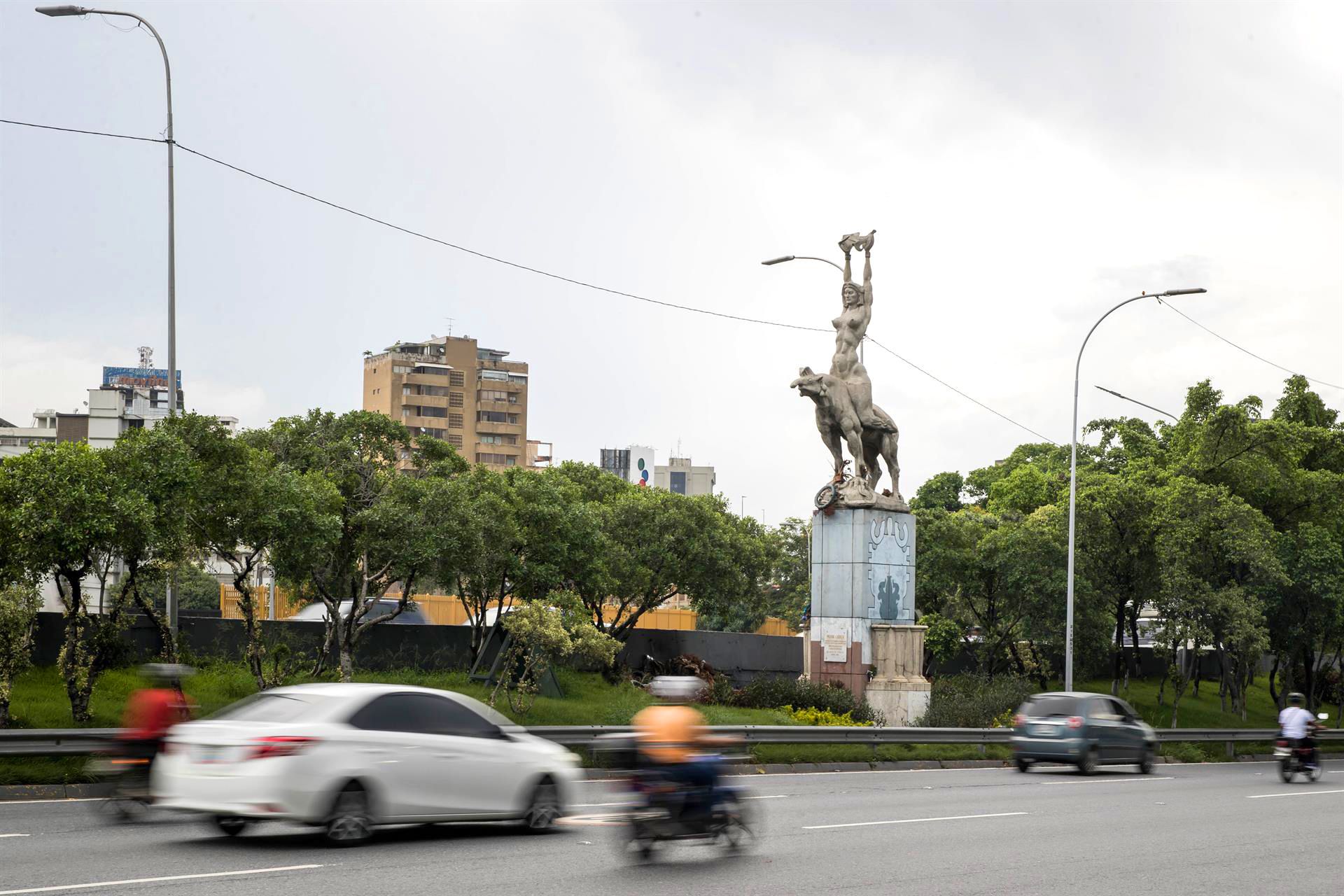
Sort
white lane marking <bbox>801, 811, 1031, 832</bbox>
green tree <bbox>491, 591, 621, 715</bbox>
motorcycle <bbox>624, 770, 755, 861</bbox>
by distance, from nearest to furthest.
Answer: motorcycle <bbox>624, 770, 755, 861</bbox> < white lane marking <bbox>801, 811, 1031, 832</bbox> < green tree <bbox>491, 591, 621, 715</bbox>

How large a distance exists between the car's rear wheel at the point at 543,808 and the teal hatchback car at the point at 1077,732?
13816 mm

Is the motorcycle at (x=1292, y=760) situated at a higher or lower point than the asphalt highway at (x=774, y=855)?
lower

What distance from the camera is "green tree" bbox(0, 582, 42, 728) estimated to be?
75.6 ft

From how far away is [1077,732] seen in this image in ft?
81.8

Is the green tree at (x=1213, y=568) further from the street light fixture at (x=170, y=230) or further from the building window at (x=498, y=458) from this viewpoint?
the building window at (x=498, y=458)

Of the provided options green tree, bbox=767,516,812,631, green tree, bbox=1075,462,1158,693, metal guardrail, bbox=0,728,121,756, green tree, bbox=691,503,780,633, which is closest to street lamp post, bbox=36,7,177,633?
metal guardrail, bbox=0,728,121,756

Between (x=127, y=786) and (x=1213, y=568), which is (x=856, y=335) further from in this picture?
(x=127, y=786)

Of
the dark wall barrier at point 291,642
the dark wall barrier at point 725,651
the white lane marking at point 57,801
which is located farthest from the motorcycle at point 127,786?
the dark wall barrier at point 725,651

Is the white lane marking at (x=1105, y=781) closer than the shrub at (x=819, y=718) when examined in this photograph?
Yes

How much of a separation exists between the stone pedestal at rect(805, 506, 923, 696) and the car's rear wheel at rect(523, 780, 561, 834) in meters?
20.5

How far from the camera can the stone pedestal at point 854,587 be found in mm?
33500

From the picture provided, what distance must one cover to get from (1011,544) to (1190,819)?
34705 mm

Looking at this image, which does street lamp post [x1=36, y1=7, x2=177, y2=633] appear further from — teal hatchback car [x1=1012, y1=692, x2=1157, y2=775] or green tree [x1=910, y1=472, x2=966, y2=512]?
green tree [x1=910, y1=472, x2=966, y2=512]

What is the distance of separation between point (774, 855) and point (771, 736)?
451 inches
